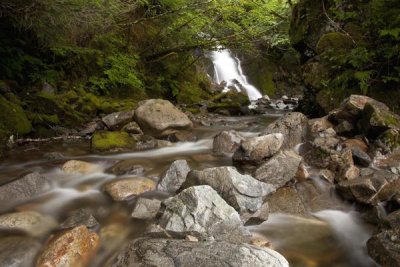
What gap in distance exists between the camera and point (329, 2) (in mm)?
9305

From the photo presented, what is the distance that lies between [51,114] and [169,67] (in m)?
6.32

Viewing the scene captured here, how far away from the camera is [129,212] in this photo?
4289mm

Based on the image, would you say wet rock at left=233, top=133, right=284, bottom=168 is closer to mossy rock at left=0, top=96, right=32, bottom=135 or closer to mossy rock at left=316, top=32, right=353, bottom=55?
mossy rock at left=316, top=32, right=353, bottom=55

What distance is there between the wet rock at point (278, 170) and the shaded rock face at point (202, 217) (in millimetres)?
1414

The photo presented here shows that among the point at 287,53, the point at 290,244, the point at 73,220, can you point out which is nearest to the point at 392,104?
the point at 290,244

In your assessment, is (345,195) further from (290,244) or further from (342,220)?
(290,244)

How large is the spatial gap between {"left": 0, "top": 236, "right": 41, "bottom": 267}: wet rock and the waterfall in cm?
1517

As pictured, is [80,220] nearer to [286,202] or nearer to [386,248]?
[286,202]

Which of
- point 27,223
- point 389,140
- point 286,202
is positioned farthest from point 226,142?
point 27,223

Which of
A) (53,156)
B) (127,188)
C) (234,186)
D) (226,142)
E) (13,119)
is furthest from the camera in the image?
(13,119)

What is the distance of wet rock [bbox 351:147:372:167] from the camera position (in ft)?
18.3

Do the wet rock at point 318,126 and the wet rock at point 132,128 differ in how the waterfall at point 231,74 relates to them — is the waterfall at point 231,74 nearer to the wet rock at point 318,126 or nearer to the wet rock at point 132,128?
the wet rock at point 132,128

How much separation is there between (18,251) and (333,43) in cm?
813

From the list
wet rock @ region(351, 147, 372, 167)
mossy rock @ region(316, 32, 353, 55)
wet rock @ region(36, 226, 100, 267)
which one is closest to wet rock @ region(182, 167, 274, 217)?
wet rock @ region(36, 226, 100, 267)
